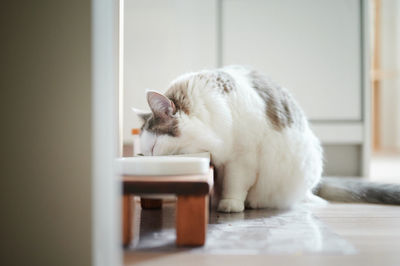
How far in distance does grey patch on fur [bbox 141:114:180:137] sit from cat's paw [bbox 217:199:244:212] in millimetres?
314

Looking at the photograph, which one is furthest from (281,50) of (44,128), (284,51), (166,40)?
(44,128)

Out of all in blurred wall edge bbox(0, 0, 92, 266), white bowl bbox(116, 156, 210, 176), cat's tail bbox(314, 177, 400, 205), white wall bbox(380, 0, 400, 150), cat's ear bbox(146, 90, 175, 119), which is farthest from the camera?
white wall bbox(380, 0, 400, 150)

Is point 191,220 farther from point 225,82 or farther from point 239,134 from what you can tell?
point 225,82

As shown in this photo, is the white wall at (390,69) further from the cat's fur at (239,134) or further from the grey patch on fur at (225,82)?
the grey patch on fur at (225,82)

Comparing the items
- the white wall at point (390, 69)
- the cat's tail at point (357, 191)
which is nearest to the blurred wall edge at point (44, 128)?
the cat's tail at point (357, 191)

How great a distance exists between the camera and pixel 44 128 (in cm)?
73

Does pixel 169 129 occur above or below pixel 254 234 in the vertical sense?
above

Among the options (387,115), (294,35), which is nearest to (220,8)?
(294,35)

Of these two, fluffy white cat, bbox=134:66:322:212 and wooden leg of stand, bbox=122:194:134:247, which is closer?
wooden leg of stand, bbox=122:194:134:247

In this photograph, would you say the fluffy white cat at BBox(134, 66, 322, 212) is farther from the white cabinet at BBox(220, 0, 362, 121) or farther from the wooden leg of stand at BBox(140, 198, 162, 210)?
the white cabinet at BBox(220, 0, 362, 121)

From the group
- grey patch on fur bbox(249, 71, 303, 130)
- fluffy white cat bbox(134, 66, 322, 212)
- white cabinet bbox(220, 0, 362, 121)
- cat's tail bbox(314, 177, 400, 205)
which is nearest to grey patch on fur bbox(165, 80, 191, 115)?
fluffy white cat bbox(134, 66, 322, 212)

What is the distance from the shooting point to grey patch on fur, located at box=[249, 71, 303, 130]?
4.93 feet

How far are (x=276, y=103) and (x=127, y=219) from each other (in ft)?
2.62

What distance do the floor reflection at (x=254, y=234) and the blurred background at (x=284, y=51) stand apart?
4.76ft
